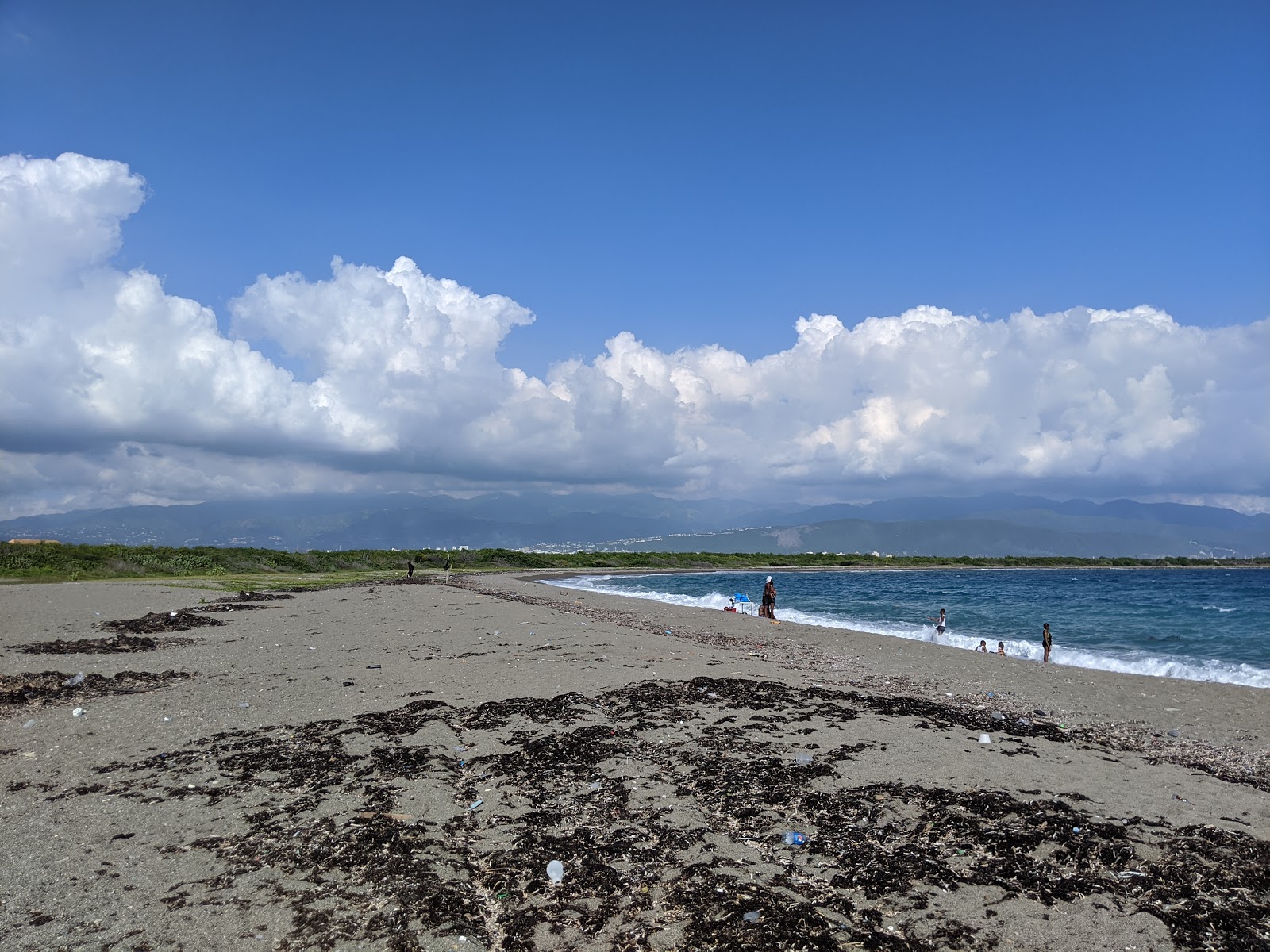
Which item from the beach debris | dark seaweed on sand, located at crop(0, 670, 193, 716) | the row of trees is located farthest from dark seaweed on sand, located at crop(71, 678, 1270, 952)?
the row of trees

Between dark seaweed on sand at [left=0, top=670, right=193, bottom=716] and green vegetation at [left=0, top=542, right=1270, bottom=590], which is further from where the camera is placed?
green vegetation at [left=0, top=542, right=1270, bottom=590]

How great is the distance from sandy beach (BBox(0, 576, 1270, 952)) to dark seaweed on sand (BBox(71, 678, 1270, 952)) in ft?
0.11

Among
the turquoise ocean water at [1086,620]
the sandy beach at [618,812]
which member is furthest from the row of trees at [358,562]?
the sandy beach at [618,812]

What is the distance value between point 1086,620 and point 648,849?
38.1 meters

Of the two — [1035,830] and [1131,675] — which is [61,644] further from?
[1131,675]

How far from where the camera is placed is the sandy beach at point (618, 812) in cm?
495

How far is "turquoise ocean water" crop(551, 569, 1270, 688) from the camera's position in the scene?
22141 mm

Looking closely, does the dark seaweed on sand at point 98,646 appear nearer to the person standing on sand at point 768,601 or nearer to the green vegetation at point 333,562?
the person standing on sand at point 768,601

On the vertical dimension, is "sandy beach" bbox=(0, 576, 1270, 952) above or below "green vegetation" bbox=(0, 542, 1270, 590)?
above

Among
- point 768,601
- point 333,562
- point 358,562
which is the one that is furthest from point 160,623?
point 358,562

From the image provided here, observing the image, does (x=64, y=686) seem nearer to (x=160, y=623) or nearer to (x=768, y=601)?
(x=160, y=623)

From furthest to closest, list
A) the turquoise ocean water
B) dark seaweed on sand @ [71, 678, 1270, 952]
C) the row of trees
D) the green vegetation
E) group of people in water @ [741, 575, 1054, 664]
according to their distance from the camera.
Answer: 1. the row of trees
2. the green vegetation
3. group of people in water @ [741, 575, 1054, 664]
4. the turquoise ocean water
5. dark seaweed on sand @ [71, 678, 1270, 952]

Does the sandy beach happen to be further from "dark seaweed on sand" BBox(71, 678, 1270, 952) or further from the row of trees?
the row of trees

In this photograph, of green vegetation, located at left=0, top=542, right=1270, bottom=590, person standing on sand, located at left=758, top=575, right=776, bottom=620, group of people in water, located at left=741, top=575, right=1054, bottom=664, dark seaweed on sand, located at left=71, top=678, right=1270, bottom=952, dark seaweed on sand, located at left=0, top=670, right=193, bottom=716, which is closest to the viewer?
dark seaweed on sand, located at left=71, top=678, right=1270, bottom=952
